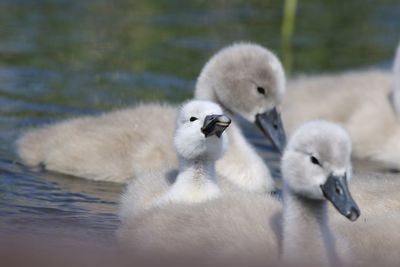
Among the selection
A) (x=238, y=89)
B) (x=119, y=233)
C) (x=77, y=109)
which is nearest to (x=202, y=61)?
(x=77, y=109)

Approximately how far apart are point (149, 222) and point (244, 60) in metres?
2.33

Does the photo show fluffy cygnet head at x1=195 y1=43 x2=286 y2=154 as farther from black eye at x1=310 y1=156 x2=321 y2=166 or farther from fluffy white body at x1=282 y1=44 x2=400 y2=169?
black eye at x1=310 y1=156 x2=321 y2=166

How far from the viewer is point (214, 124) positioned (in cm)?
457

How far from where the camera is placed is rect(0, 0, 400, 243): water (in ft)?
19.1

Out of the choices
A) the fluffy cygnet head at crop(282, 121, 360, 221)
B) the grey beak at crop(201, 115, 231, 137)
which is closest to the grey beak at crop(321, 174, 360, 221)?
the fluffy cygnet head at crop(282, 121, 360, 221)

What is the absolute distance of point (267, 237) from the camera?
3723 millimetres

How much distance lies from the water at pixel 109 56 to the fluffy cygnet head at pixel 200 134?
63 centimetres

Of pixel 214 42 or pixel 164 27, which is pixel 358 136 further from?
pixel 164 27

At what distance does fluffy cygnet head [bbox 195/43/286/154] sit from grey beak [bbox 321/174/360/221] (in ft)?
8.33

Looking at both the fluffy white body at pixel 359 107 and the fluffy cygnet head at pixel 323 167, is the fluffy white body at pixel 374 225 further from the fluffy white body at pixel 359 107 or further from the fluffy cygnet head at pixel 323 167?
the fluffy white body at pixel 359 107

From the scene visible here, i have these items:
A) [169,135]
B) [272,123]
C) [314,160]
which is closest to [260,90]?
[272,123]

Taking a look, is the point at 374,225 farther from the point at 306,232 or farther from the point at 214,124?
the point at 214,124

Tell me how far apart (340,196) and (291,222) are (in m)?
0.23

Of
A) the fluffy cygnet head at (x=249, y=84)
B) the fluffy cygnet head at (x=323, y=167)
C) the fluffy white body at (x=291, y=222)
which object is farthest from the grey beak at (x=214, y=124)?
the fluffy cygnet head at (x=249, y=84)
